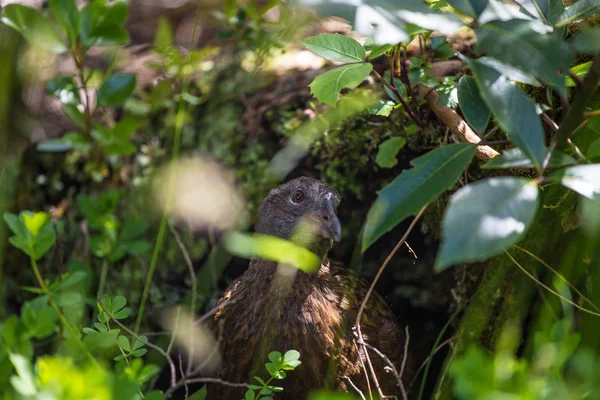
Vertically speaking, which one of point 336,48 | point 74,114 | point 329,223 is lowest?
point 329,223

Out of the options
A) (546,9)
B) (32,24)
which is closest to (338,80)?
(546,9)

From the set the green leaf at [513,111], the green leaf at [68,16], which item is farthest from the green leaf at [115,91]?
the green leaf at [513,111]

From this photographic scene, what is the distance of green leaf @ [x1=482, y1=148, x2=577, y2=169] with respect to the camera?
160cm

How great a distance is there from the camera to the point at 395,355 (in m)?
3.35

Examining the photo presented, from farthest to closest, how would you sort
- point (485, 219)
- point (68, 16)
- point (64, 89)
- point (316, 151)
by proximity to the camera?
1. point (316, 151)
2. point (64, 89)
3. point (68, 16)
4. point (485, 219)

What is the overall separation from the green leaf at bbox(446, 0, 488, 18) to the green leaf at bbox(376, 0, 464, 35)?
6 centimetres

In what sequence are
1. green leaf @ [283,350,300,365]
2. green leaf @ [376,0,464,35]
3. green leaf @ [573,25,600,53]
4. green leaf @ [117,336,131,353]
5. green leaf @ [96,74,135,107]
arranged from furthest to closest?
1. green leaf @ [96,74,135,107]
2. green leaf @ [283,350,300,365]
3. green leaf @ [117,336,131,353]
4. green leaf @ [376,0,464,35]
5. green leaf @ [573,25,600,53]

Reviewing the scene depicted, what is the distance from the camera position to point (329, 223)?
2.75 metres

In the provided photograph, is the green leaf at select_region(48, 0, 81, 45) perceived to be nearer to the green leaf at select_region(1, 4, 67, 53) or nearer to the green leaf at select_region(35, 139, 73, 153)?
the green leaf at select_region(1, 4, 67, 53)

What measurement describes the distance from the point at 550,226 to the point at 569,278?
26 cm

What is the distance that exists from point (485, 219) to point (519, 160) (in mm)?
368

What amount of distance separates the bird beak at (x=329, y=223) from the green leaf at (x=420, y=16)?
1.21m

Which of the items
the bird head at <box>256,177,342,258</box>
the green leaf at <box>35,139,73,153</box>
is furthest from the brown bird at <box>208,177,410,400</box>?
the green leaf at <box>35,139,73,153</box>

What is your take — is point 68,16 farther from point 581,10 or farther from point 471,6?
point 581,10
